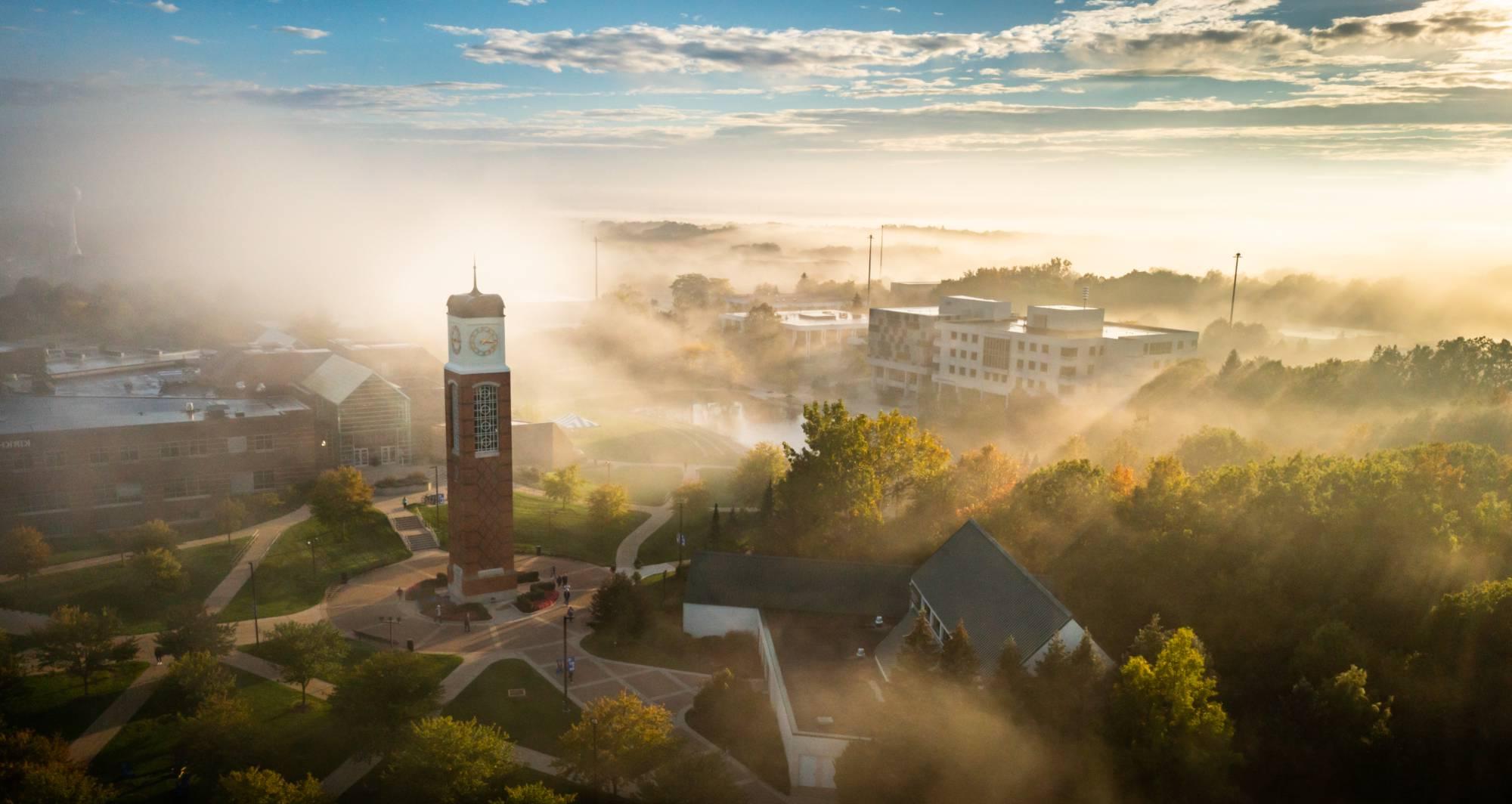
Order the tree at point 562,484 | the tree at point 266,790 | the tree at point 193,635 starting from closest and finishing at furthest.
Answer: the tree at point 266,790, the tree at point 193,635, the tree at point 562,484

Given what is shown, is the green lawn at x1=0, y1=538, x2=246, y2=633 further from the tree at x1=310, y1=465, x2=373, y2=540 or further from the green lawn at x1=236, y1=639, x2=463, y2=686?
the tree at x1=310, y1=465, x2=373, y2=540

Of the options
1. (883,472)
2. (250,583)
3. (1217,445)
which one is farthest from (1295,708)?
(250,583)

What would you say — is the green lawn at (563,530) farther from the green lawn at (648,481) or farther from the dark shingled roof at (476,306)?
the dark shingled roof at (476,306)

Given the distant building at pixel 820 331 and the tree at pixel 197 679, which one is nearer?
the tree at pixel 197 679

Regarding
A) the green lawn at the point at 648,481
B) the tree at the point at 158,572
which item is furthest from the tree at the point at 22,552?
the green lawn at the point at 648,481

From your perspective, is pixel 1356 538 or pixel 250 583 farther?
pixel 250 583

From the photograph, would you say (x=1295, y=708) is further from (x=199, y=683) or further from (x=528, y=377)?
(x=528, y=377)

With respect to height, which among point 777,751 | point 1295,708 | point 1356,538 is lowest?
point 777,751
